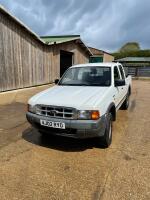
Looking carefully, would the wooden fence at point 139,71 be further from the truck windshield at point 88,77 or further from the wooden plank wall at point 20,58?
the truck windshield at point 88,77

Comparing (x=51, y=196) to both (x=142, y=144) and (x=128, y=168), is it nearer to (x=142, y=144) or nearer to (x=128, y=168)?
(x=128, y=168)

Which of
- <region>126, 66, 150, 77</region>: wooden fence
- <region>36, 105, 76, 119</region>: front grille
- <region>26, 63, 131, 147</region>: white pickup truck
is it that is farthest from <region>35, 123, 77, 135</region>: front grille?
<region>126, 66, 150, 77</region>: wooden fence

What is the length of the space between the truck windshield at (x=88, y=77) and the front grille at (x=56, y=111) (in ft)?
4.96

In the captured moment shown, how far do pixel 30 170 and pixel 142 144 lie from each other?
255cm

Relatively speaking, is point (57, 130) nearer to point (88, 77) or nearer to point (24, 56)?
point (88, 77)

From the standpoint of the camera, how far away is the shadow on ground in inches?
173

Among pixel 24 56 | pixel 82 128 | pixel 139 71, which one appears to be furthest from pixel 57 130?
pixel 139 71

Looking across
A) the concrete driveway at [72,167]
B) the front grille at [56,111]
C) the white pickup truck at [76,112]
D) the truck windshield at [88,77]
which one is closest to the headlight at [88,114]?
the white pickup truck at [76,112]

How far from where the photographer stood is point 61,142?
469 centimetres

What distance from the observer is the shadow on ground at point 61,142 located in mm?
4383

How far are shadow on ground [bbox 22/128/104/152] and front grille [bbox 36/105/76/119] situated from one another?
0.81 m

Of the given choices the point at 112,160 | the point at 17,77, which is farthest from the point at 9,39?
the point at 112,160

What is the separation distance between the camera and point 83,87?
5.02 metres

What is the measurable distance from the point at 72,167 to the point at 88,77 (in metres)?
2.63
